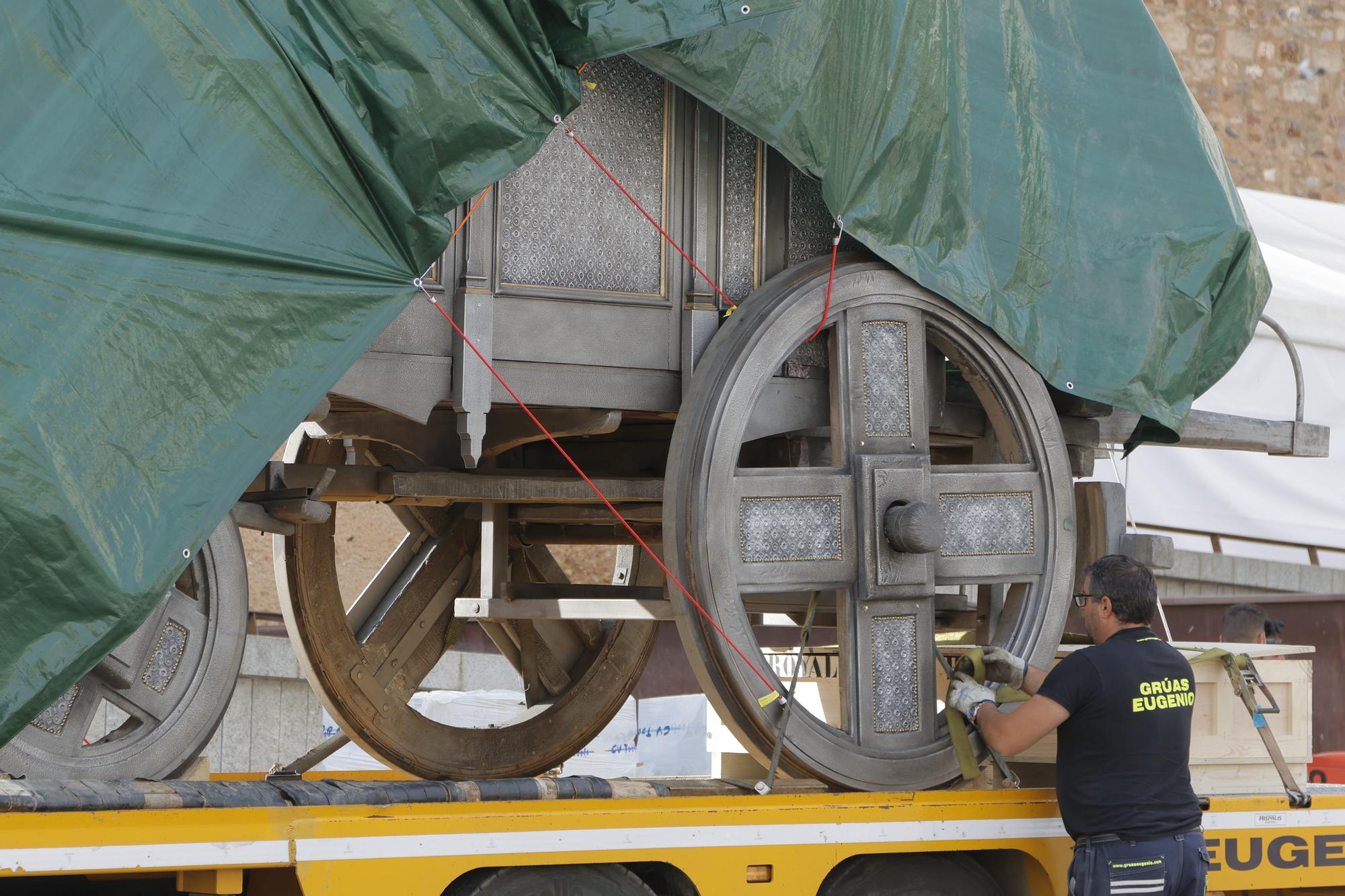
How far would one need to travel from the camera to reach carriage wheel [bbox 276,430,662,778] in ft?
21.6

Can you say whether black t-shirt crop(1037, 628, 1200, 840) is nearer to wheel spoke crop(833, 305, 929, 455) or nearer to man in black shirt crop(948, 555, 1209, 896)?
man in black shirt crop(948, 555, 1209, 896)

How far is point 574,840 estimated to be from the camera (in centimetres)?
437

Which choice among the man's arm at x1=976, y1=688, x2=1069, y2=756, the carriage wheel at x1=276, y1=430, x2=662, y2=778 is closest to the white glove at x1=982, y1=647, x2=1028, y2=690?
the man's arm at x1=976, y1=688, x2=1069, y2=756

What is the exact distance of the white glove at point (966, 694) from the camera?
5000 mm

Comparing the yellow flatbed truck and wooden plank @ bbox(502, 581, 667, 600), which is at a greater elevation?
wooden plank @ bbox(502, 581, 667, 600)

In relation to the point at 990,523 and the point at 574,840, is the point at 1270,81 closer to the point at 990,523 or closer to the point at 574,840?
the point at 990,523

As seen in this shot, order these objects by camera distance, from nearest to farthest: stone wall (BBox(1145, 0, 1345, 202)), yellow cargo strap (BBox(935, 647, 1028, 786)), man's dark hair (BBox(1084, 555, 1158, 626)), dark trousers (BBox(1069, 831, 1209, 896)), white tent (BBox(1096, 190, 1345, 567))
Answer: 1. dark trousers (BBox(1069, 831, 1209, 896))
2. man's dark hair (BBox(1084, 555, 1158, 626))
3. yellow cargo strap (BBox(935, 647, 1028, 786))
4. white tent (BBox(1096, 190, 1345, 567))
5. stone wall (BBox(1145, 0, 1345, 202))

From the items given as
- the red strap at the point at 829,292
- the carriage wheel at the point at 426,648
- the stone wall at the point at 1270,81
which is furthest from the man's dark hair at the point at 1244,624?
the stone wall at the point at 1270,81

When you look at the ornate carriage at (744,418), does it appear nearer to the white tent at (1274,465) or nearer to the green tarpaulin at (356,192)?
the green tarpaulin at (356,192)

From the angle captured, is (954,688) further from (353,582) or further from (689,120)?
(353,582)

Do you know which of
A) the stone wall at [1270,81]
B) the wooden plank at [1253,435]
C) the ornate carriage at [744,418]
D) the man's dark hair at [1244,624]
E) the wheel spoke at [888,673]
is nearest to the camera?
the ornate carriage at [744,418]

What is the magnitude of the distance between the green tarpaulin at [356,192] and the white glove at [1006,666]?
1029mm

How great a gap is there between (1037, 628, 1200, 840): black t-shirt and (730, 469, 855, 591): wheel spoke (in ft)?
2.67

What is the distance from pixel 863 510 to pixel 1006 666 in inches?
26.2
